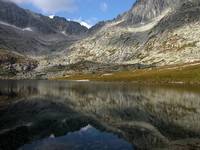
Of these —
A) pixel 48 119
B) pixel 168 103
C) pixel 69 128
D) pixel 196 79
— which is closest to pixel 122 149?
pixel 69 128

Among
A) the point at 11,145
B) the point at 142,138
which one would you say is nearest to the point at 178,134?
the point at 142,138

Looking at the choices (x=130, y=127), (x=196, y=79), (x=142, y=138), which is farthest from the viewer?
(x=196, y=79)

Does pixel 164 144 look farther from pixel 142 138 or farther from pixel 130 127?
pixel 130 127

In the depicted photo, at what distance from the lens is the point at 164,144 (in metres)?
44.3

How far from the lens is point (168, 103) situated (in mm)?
94562

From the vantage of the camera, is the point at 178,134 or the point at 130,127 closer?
the point at 178,134

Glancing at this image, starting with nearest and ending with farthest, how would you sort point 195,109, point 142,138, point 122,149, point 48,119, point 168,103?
point 122,149
point 142,138
point 48,119
point 195,109
point 168,103

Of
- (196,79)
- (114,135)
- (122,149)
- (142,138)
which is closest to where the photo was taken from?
(122,149)

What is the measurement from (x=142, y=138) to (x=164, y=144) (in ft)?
16.9

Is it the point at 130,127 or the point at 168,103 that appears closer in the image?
the point at 130,127

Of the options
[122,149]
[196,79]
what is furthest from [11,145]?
[196,79]

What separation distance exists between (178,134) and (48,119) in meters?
28.6

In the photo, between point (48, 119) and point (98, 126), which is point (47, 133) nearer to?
point (98, 126)

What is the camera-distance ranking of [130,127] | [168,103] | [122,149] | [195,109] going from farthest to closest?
[168,103] → [195,109] → [130,127] → [122,149]
